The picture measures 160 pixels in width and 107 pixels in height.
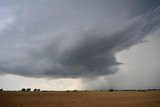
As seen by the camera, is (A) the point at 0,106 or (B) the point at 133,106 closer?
(A) the point at 0,106

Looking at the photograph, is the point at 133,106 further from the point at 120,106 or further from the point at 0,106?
the point at 0,106

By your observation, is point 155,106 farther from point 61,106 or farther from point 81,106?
point 61,106

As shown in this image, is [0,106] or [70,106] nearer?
[0,106]

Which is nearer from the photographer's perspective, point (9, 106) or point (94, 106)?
point (9, 106)

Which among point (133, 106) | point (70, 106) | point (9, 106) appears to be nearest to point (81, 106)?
point (70, 106)

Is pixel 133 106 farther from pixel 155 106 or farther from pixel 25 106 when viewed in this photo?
pixel 25 106

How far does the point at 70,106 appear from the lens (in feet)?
108

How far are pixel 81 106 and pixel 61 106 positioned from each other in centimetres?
286

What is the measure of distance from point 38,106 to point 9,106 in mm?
3952

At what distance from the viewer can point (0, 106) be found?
1204 inches

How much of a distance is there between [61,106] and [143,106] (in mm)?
11804

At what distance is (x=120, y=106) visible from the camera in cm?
3412

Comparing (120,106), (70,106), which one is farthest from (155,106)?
(70,106)

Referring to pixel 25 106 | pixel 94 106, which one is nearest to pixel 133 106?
pixel 94 106
